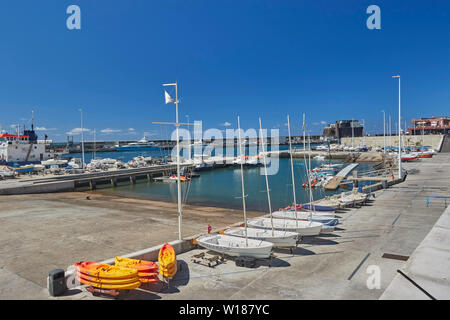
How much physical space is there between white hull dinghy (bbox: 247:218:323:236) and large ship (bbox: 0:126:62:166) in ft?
221

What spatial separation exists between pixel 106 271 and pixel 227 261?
5.86 m

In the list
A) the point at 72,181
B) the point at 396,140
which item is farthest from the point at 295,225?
the point at 396,140

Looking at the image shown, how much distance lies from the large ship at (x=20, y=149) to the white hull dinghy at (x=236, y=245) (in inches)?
2665

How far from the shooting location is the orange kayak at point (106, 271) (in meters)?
10.2

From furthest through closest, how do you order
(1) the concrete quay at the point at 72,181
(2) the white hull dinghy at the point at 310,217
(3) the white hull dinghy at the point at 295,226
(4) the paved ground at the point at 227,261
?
(1) the concrete quay at the point at 72,181 < (2) the white hull dinghy at the point at 310,217 < (3) the white hull dinghy at the point at 295,226 < (4) the paved ground at the point at 227,261

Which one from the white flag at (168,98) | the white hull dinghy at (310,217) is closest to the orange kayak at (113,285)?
the white flag at (168,98)

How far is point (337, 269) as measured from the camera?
42.7ft

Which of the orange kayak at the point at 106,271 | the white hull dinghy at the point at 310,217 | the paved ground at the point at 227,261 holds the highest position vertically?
the orange kayak at the point at 106,271

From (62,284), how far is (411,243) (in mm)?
17571

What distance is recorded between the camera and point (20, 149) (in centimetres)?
6669

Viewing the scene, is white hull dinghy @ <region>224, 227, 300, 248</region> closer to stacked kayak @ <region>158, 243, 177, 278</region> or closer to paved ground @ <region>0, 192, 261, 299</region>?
paved ground @ <region>0, 192, 261, 299</region>

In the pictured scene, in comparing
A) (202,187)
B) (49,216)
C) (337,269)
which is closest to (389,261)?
(337,269)

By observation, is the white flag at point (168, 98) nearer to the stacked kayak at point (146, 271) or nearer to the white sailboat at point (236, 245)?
the white sailboat at point (236, 245)

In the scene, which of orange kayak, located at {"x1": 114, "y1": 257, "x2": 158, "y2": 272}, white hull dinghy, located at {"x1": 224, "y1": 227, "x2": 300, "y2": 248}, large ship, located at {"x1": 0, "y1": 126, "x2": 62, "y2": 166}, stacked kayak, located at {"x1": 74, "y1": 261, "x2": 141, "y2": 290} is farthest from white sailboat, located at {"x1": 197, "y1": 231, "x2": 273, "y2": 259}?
large ship, located at {"x1": 0, "y1": 126, "x2": 62, "y2": 166}
